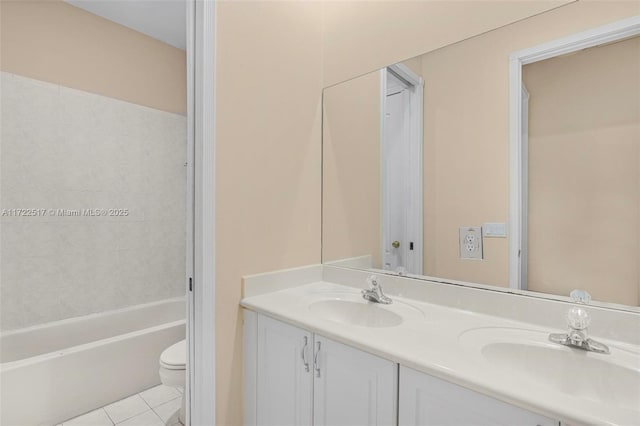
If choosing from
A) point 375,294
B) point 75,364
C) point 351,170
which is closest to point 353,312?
point 375,294

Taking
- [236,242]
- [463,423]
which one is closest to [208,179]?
[236,242]

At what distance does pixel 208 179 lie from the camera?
4.18ft

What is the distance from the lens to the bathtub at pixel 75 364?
5.34 feet

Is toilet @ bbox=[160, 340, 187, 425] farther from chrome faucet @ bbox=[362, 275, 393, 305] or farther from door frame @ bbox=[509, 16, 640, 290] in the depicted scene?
door frame @ bbox=[509, 16, 640, 290]

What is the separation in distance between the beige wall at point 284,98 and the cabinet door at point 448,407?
2.31 feet

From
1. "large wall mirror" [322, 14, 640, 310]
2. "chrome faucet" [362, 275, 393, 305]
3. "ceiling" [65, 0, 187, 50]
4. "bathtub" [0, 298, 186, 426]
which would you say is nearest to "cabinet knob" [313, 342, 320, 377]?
"chrome faucet" [362, 275, 393, 305]

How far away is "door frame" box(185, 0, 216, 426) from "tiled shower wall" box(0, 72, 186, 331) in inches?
57.6

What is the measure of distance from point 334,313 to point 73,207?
6.48 ft

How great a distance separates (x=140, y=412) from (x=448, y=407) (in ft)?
6.12

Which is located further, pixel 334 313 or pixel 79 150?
pixel 79 150

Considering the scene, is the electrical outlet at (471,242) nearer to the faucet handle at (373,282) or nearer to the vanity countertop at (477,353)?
the vanity countertop at (477,353)

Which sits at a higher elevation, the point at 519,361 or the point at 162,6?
the point at 162,6

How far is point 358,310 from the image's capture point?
1.41 meters

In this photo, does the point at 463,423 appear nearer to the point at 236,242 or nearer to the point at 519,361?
the point at 519,361
